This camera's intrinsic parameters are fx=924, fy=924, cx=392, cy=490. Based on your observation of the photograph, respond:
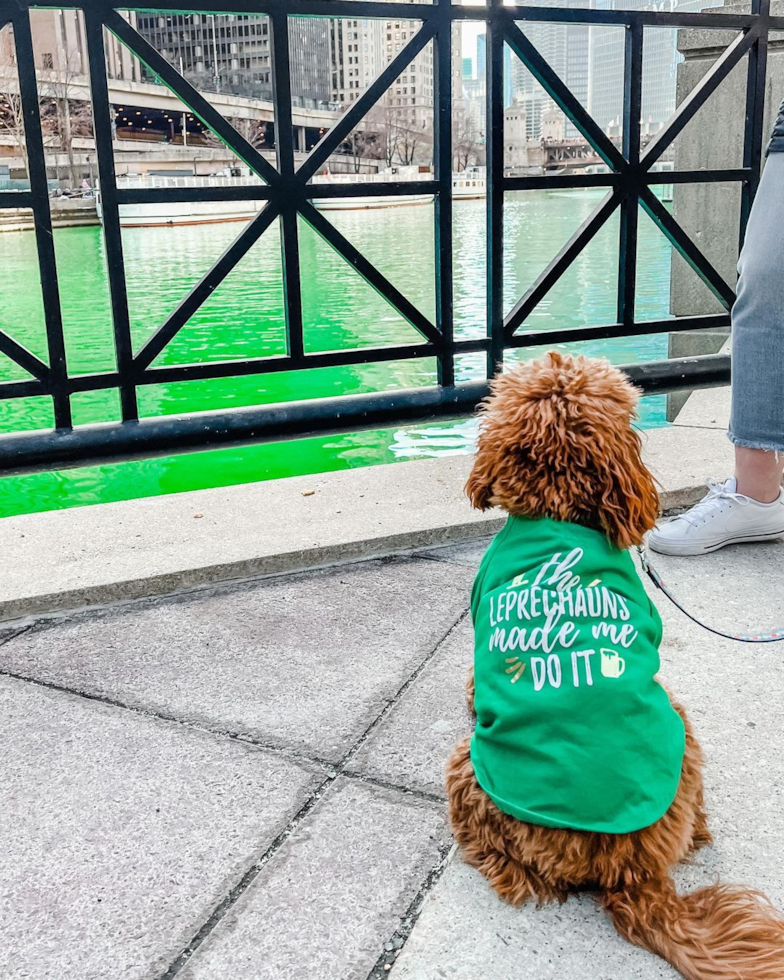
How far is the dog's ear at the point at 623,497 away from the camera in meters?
1.71

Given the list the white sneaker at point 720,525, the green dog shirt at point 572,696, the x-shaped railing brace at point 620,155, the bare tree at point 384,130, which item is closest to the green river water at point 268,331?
the x-shaped railing brace at point 620,155

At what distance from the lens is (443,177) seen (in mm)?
3826

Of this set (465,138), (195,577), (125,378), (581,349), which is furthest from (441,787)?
(581,349)

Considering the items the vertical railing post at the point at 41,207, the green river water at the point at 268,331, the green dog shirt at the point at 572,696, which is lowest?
the green river water at the point at 268,331

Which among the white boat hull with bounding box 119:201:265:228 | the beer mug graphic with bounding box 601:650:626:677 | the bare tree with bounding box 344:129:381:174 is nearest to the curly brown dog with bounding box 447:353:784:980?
the beer mug graphic with bounding box 601:650:626:677

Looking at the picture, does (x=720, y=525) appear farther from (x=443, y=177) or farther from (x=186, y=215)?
(x=186, y=215)

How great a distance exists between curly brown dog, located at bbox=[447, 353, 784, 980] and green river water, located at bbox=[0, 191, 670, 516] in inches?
86.3

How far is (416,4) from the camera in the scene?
364 centimetres

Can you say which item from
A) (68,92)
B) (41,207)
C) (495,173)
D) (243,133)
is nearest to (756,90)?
(495,173)

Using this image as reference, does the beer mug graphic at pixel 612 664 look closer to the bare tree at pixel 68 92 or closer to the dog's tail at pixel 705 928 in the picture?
the dog's tail at pixel 705 928

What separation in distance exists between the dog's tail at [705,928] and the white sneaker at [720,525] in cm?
182

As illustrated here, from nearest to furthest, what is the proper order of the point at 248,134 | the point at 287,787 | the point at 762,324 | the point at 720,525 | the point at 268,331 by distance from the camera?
the point at 287,787
the point at 762,324
the point at 720,525
the point at 248,134
the point at 268,331

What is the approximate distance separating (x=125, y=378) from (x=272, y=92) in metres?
1.23

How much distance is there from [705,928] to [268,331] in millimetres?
19171
